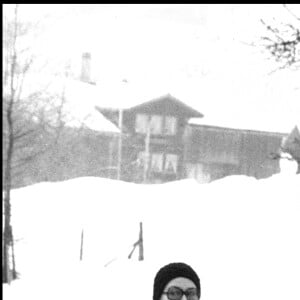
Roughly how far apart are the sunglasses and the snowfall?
4.96 metres

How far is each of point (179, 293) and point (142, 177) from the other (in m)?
16.6

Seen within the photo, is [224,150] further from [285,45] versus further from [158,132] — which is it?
[285,45]

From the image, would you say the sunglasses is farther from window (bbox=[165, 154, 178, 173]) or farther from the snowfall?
window (bbox=[165, 154, 178, 173])

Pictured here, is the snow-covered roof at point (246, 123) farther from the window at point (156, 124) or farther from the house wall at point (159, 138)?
the window at point (156, 124)

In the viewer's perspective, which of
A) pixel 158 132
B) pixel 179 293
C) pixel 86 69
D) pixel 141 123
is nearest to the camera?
pixel 179 293

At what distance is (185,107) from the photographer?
878 inches

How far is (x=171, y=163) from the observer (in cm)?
2150

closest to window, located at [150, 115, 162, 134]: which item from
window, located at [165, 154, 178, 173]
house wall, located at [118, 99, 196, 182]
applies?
house wall, located at [118, 99, 196, 182]

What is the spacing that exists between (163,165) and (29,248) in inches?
476

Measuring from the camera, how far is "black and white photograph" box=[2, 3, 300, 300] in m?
7.18

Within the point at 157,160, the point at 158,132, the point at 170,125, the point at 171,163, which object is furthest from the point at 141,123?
the point at 171,163

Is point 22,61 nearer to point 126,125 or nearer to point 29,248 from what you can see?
point 29,248

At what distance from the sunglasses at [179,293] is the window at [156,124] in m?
20.3

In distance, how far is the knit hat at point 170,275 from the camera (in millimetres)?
1828
